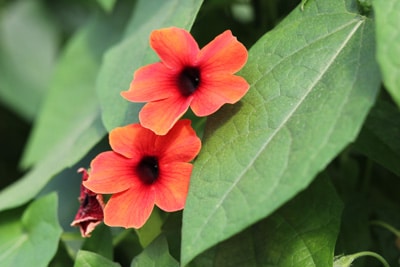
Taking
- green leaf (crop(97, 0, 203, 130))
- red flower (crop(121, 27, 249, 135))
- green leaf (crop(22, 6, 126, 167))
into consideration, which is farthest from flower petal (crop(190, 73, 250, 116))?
green leaf (crop(22, 6, 126, 167))

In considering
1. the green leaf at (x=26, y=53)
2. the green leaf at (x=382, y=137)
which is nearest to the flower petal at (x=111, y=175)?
the green leaf at (x=382, y=137)

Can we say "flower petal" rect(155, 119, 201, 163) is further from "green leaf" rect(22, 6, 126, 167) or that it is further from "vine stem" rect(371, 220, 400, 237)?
"green leaf" rect(22, 6, 126, 167)

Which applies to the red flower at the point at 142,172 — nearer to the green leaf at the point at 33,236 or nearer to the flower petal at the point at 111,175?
the flower petal at the point at 111,175

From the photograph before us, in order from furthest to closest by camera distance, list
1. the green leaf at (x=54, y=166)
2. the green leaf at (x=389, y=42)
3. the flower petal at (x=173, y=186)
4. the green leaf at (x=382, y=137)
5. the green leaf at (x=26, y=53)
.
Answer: the green leaf at (x=26, y=53), the green leaf at (x=54, y=166), the green leaf at (x=382, y=137), the flower petal at (x=173, y=186), the green leaf at (x=389, y=42)

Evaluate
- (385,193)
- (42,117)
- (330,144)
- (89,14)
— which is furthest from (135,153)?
(89,14)

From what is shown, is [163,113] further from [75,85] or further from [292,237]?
[75,85]

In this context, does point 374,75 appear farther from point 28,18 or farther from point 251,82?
point 28,18
